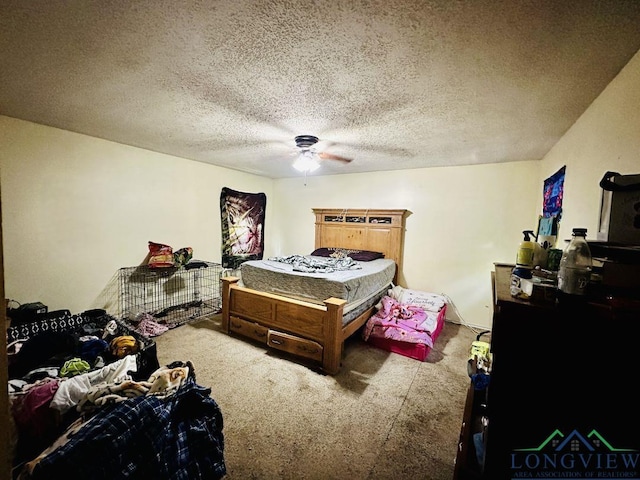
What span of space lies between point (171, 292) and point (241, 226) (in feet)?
5.14

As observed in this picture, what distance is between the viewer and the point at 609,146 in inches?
56.2

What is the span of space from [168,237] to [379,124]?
3.16 meters

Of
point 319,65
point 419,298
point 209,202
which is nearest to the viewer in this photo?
point 319,65

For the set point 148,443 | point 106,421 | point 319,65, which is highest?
point 319,65

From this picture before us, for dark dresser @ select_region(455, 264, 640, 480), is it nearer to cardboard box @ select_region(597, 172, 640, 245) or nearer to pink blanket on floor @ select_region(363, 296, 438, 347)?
cardboard box @ select_region(597, 172, 640, 245)

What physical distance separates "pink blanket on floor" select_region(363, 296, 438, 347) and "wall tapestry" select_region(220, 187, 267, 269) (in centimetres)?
272

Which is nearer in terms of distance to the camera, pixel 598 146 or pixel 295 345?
pixel 598 146

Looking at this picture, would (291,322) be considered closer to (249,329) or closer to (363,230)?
(249,329)

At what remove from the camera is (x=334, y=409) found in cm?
189

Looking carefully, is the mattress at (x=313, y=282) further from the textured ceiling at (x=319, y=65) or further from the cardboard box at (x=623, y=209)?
the cardboard box at (x=623, y=209)

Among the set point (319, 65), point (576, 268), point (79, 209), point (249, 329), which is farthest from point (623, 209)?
point (79, 209)

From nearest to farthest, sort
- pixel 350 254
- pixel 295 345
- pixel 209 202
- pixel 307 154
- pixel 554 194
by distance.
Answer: pixel 554 194 → pixel 295 345 → pixel 307 154 → pixel 350 254 → pixel 209 202

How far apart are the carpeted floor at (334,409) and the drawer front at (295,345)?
11cm

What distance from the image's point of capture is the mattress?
2.47 m
